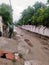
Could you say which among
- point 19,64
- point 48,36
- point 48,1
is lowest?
point 48,36

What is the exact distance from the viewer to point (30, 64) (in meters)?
13.0

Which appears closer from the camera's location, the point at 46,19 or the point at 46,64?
the point at 46,64

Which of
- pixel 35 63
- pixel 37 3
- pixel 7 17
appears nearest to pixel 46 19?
pixel 7 17

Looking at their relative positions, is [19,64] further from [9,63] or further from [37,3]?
[37,3]

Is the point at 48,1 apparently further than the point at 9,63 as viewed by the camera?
Yes

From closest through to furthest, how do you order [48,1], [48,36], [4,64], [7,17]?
1. [4,64]
2. [48,1]
3. [48,36]
4. [7,17]

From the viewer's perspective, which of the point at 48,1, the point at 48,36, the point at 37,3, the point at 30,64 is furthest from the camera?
the point at 37,3

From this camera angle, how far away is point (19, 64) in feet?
40.9

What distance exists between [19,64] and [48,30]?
86.3ft

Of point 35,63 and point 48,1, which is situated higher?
point 48,1

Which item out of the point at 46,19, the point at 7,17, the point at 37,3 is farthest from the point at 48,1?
the point at 37,3

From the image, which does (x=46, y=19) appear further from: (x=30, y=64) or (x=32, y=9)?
(x=32, y=9)

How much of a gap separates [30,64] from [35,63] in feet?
1.77

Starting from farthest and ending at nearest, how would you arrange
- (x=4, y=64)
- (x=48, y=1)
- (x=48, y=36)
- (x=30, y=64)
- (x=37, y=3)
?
(x=37, y=3) < (x=48, y=36) < (x=48, y=1) < (x=30, y=64) < (x=4, y=64)
